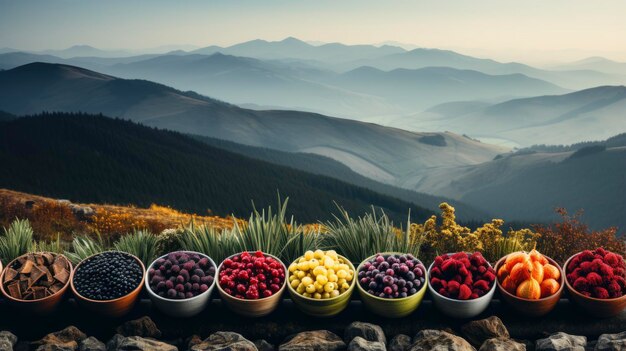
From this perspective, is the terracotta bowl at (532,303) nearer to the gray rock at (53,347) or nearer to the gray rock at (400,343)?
the gray rock at (400,343)

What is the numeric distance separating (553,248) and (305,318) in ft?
22.4

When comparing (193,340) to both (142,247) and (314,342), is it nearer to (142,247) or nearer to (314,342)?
(314,342)

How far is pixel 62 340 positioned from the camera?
7824 mm

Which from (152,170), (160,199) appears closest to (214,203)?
(160,199)

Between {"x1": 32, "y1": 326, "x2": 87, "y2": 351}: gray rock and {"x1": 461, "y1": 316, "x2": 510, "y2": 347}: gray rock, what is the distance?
6.39 m

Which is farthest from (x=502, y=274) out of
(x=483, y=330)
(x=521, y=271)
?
(x=483, y=330)

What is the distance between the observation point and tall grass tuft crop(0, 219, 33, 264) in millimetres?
9672

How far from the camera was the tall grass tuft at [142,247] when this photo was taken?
31.4 ft

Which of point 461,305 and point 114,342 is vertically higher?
point 461,305

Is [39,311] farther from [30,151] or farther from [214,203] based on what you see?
[30,151]

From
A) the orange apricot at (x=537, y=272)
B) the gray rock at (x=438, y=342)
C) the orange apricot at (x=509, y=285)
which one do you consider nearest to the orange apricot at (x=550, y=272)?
the orange apricot at (x=537, y=272)

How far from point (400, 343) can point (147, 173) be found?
363 feet

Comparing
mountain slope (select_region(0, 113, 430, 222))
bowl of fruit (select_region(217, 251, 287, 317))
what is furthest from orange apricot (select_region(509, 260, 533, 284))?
mountain slope (select_region(0, 113, 430, 222))

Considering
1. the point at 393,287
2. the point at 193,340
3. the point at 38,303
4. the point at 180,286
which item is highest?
the point at 393,287
